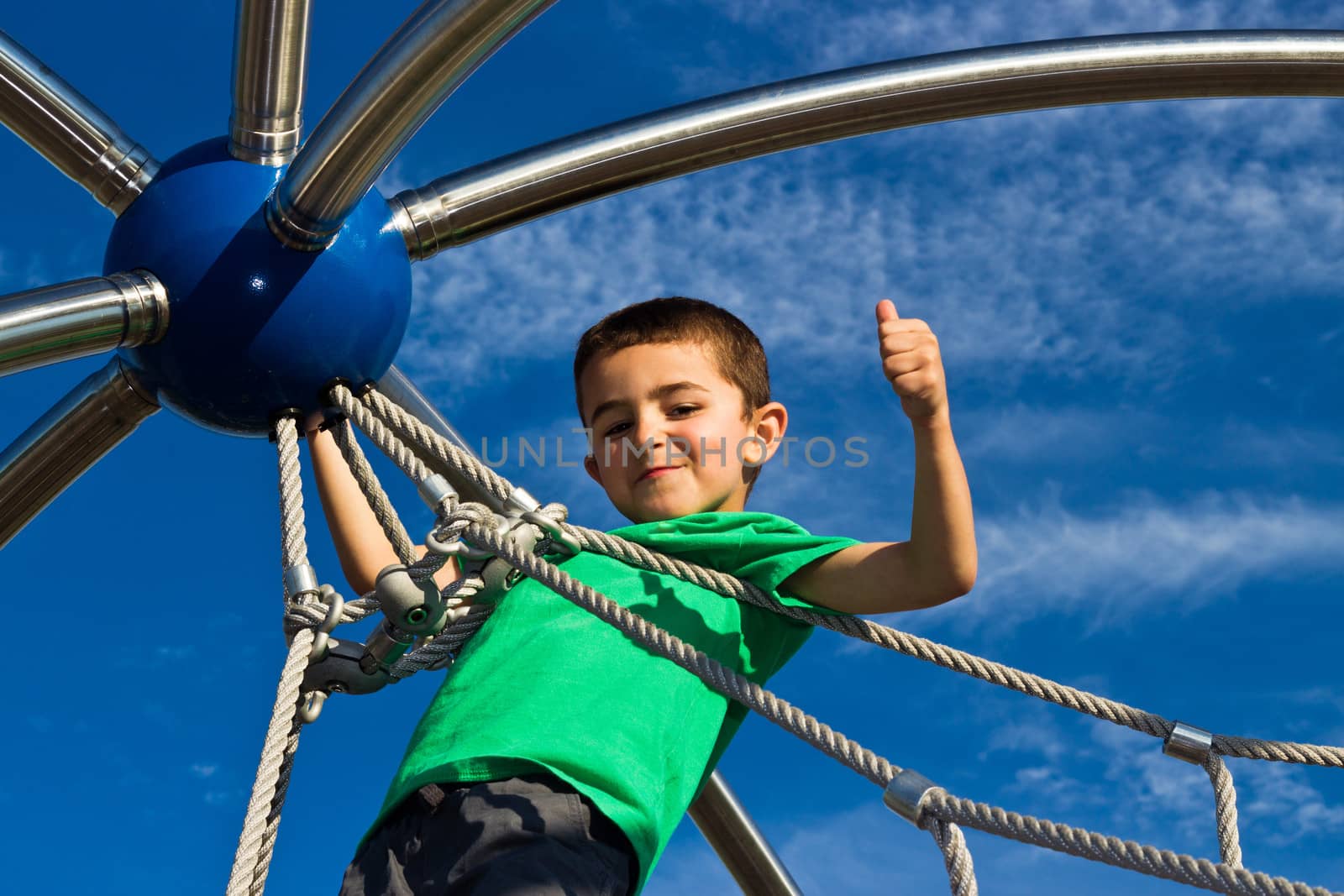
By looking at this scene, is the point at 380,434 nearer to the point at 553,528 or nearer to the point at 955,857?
the point at 553,528

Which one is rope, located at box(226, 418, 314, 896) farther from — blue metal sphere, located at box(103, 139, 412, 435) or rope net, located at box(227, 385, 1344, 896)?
blue metal sphere, located at box(103, 139, 412, 435)

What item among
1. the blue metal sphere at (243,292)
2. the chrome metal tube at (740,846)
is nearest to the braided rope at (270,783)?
the blue metal sphere at (243,292)

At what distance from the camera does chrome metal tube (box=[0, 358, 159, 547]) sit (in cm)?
367

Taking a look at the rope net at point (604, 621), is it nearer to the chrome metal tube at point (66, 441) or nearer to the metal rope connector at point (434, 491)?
the metal rope connector at point (434, 491)

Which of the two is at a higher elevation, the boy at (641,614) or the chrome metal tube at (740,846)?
the chrome metal tube at (740,846)

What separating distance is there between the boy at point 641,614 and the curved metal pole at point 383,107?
2.01ft

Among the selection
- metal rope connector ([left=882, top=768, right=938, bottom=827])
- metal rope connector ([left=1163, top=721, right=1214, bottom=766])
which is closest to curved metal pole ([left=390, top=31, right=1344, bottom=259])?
metal rope connector ([left=1163, top=721, right=1214, bottom=766])

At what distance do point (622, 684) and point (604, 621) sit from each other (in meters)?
0.12

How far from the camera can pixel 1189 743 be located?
2836mm

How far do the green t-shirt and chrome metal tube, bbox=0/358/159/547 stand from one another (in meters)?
1.40

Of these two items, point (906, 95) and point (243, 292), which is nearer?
point (243, 292)

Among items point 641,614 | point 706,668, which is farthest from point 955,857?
point 641,614

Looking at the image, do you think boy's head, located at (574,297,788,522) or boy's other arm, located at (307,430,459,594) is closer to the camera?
boy's head, located at (574,297,788,522)

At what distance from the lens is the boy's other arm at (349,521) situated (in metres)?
3.37
